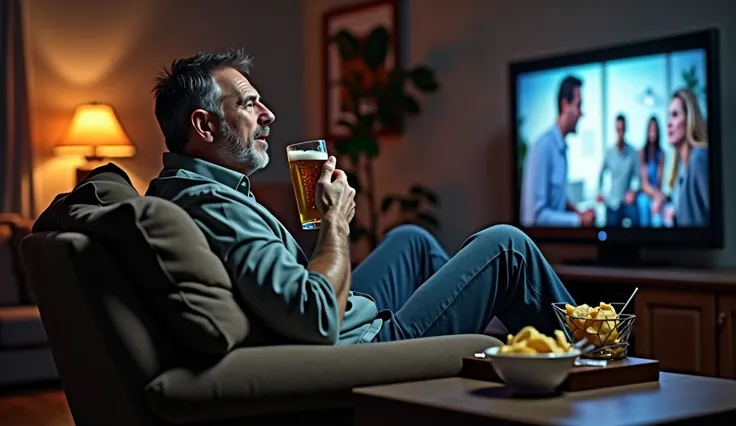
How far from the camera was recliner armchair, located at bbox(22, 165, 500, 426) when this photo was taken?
1.87 metres

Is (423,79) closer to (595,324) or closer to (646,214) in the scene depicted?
(646,214)

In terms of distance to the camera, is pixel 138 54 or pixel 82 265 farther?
pixel 138 54

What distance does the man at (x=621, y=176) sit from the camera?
4473 mm

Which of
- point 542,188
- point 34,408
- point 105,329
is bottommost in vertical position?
point 34,408

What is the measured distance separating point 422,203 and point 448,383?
3.88 meters

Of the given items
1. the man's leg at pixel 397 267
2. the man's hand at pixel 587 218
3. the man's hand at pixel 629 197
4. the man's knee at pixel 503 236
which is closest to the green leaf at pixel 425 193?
the man's hand at pixel 587 218

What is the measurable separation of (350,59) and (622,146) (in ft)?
5.97

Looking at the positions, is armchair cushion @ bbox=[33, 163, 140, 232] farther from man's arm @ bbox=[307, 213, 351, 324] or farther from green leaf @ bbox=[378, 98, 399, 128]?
green leaf @ bbox=[378, 98, 399, 128]

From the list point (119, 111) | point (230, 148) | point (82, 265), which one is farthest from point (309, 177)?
point (119, 111)

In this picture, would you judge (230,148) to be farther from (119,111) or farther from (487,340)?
(119,111)

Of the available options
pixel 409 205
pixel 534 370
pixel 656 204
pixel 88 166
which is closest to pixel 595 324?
pixel 534 370

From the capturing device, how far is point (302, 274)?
6.58ft

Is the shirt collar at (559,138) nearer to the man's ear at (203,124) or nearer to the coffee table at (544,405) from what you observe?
the man's ear at (203,124)

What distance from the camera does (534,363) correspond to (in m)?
1.75
